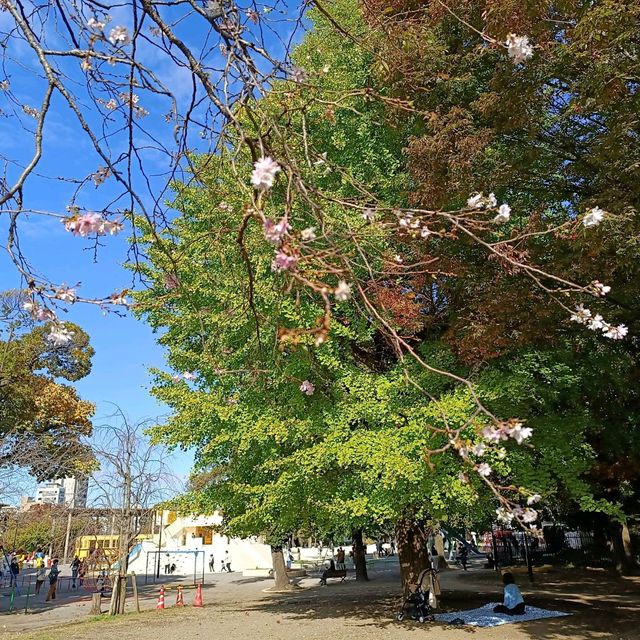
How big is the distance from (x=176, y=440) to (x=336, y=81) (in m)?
6.90

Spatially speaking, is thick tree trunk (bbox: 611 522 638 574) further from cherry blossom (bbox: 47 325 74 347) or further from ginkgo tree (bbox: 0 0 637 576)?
cherry blossom (bbox: 47 325 74 347)

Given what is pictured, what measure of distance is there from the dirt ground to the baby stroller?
0.93ft

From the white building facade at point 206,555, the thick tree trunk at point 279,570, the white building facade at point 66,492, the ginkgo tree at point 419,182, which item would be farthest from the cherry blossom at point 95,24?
the white building facade at point 206,555

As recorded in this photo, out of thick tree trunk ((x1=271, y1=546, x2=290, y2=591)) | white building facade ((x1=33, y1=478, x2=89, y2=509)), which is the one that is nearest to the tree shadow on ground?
thick tree trunk ((x1=271, y1=546, x2=290, y2=591))

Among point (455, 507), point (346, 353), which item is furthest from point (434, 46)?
point (455, 507)

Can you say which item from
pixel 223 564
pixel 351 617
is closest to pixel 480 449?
pixel 351 617

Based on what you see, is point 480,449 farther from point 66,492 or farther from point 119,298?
point 66,492

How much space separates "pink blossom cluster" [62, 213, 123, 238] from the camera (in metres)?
2.06

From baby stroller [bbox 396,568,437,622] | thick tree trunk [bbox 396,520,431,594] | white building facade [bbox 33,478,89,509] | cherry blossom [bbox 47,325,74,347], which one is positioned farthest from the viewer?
white building facade [bbox 33,478,89,509]

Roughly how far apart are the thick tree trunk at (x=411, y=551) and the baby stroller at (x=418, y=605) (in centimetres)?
47

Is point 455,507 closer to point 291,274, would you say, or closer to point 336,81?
point 336,81

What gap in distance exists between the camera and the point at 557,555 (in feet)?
79.8

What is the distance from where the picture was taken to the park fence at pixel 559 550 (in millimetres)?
22219

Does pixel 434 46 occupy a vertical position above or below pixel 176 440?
above
